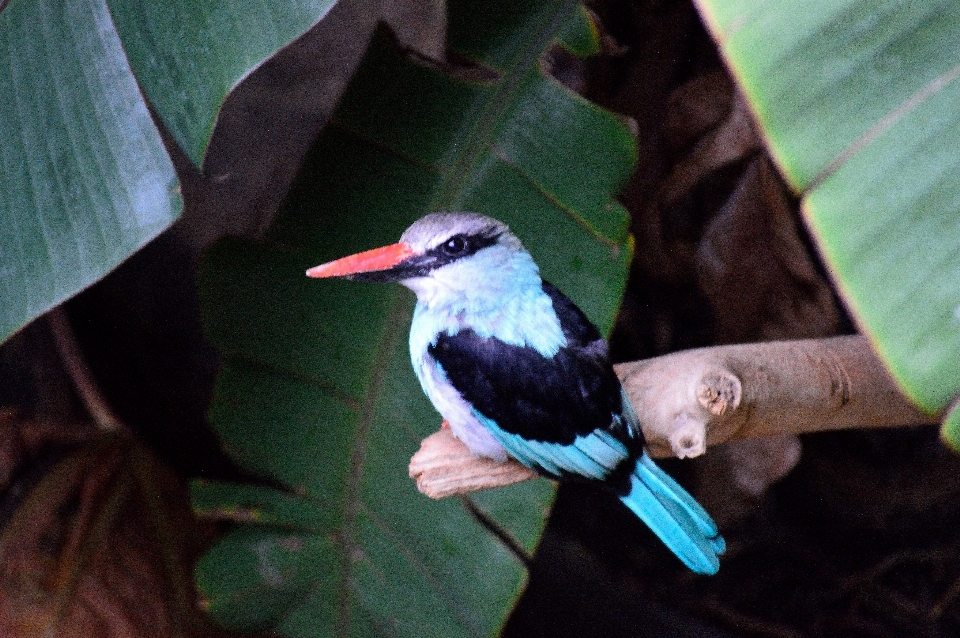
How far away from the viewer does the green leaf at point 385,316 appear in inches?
66.6

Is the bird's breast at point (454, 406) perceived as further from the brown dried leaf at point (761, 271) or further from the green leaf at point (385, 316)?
the brown dried leaf at point (761, 271)

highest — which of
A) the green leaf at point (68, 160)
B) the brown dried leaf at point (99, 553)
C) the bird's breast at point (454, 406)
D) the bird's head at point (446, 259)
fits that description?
the green leaf at point (68, 160)

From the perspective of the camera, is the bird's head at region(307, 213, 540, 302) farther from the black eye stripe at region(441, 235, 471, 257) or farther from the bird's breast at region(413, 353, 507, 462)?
the bird's breast at region(413, 353, 507, 462)

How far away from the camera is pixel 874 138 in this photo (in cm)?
Result: 93

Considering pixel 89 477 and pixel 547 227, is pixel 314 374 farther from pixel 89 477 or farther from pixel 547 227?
pixel 89 477

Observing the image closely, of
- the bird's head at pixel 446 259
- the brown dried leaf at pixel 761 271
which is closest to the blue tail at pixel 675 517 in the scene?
the bird's head at pixel 446 259

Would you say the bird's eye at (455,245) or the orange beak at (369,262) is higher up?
the orange beak at (369,262)

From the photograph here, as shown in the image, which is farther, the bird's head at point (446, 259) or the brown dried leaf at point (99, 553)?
the brown dried leaf at point (99, 553)

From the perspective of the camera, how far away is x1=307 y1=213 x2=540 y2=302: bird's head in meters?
1.27

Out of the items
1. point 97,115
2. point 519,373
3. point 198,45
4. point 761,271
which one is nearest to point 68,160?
point 97,115

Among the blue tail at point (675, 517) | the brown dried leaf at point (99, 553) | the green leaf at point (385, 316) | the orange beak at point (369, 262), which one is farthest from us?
the brown dried leaf at point (99, 553)

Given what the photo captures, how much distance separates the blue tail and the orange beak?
0.47 meters

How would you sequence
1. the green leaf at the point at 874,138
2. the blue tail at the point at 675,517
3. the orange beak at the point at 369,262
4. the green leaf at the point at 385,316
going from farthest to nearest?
the green leaf at the point at 385,316, the blue tail at the point at 675,517, the orange beak at the point at 369,262, the green leaf at the point at 874,138

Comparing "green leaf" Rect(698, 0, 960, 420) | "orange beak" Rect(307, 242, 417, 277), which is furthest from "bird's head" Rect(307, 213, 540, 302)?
"green leaf" Rect(698, 0, 960, 420)
